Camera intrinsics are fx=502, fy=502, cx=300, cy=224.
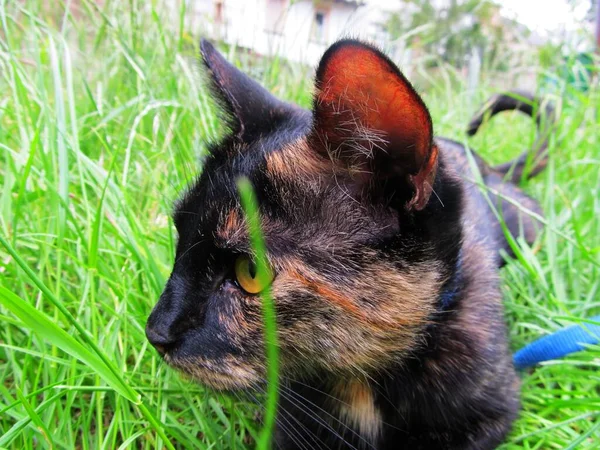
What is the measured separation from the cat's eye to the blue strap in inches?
32.9

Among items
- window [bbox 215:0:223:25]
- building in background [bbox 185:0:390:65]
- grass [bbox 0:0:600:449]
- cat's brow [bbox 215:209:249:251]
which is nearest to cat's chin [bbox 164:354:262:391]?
grass [bbox 0:0:600:449]

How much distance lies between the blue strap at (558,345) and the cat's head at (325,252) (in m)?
0.48

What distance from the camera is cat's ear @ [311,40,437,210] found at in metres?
0.86

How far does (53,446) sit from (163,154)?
1190 mm

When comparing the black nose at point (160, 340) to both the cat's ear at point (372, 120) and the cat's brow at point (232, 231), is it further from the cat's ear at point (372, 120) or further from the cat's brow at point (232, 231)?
the cat's ear at point (372, 120)

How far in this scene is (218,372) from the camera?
0.99 meters

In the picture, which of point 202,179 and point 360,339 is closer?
point 360,339

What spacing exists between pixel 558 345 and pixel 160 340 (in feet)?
3.45

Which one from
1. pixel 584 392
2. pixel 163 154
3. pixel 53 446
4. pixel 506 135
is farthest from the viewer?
pixel 506 135

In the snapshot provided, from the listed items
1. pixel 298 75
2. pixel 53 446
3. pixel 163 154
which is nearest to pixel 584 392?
pixel 53 446

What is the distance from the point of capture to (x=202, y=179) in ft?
4.04

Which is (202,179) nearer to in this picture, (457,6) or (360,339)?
(360,339)

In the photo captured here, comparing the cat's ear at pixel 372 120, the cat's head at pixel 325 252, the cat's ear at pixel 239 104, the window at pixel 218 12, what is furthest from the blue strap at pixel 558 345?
the window at pixel 218 12

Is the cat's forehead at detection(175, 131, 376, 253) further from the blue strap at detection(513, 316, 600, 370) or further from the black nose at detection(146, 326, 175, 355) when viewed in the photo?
the blue strap at detection(513, 316, 600, 370)
